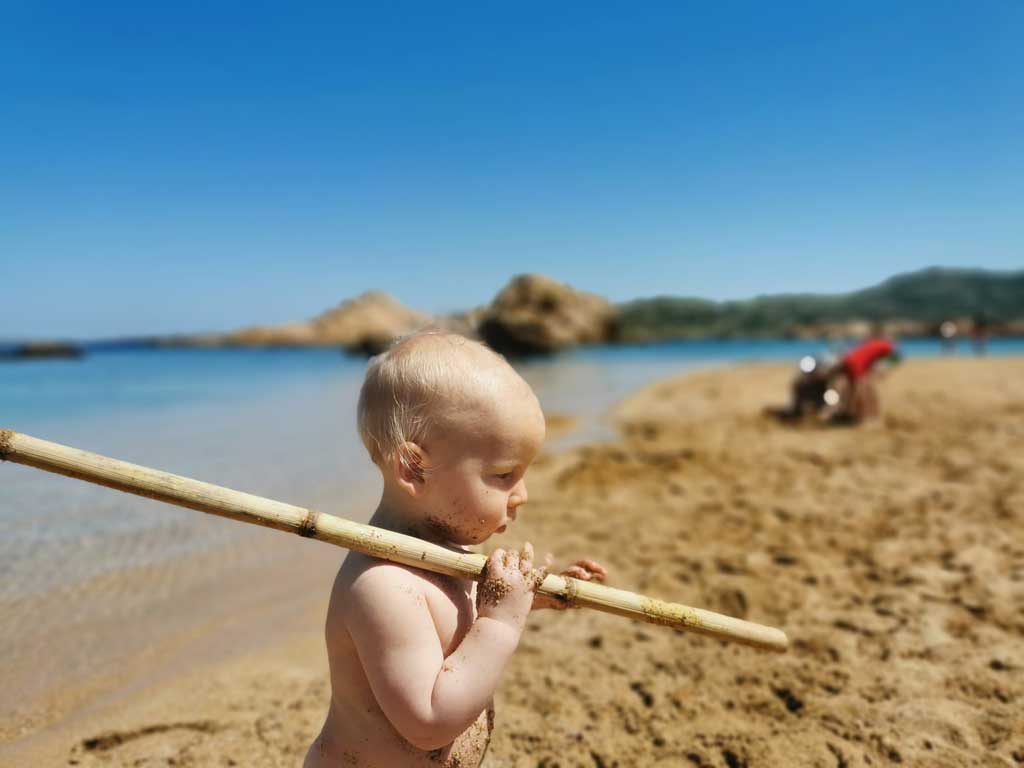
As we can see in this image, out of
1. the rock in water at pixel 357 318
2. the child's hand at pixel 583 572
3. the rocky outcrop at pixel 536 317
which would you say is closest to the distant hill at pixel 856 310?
the rocky outcrop at pixel 536 317

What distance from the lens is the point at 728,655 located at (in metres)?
3.05

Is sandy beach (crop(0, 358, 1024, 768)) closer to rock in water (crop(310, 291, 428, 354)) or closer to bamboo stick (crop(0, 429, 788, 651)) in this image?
bamboo stick (crop(0, 429, 788, 651))

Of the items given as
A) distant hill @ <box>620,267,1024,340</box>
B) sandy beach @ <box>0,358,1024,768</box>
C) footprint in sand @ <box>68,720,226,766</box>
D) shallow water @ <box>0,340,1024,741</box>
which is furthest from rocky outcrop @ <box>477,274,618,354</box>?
footprint in sand @ <box>68,720,226,766</box>

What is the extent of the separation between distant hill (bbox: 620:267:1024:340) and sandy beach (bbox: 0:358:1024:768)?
45418 millimetres

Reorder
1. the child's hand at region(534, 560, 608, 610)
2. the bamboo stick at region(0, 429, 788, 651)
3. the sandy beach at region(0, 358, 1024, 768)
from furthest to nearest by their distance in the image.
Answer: the sandy beach at region(0, 358, 1024, 768), the child's hand at region(534, 560, 608, 610), the bamboo stick at region(0, 429, 788, 651)

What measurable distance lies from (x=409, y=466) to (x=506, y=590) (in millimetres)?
374

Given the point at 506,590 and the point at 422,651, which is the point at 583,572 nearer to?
the point at 506,590

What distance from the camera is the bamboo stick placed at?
4.25ft

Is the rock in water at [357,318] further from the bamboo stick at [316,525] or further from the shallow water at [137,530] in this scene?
the bamboo stick at [316,525]

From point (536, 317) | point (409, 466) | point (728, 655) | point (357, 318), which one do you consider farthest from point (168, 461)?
point (357, 318)

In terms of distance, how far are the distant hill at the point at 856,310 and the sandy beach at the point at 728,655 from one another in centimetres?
4542

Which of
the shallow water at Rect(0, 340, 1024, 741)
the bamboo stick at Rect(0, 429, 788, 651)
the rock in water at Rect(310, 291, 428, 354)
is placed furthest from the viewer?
the rock in water at Rect(310, 291, 428, 354)

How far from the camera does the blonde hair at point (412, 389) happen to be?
1607 mm

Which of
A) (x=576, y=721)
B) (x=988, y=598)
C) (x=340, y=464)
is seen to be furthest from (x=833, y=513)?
(x=340, y=464)
